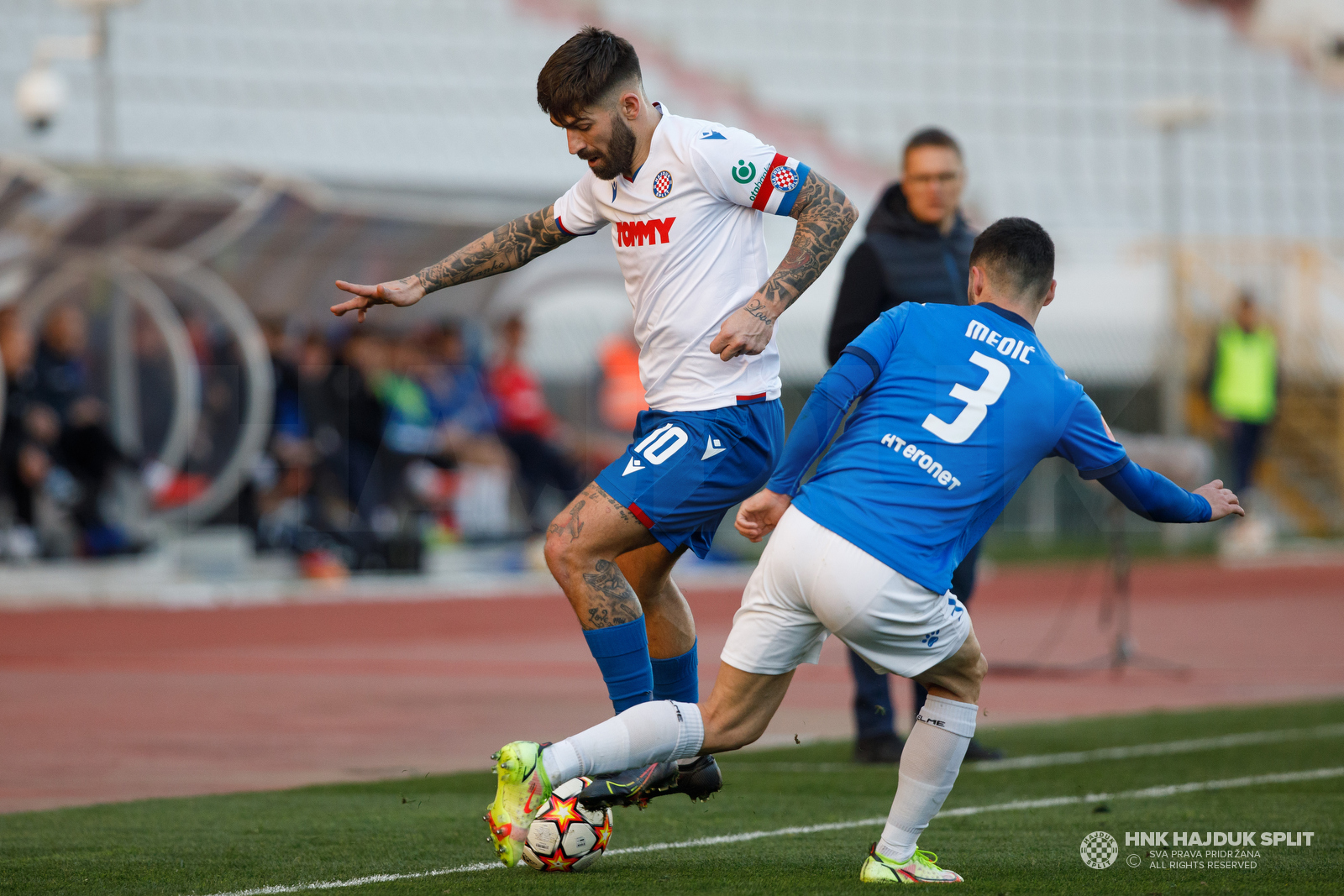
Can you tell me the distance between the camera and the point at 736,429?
4.91m

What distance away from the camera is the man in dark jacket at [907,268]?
22.6ft

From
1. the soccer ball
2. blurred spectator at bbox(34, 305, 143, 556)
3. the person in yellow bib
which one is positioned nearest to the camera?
the soccer ball

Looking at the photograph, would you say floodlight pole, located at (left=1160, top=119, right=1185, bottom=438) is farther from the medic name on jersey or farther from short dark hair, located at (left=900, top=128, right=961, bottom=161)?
the medic name on jersey

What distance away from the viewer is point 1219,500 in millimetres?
4395

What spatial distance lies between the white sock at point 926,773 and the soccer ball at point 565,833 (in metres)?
0.76

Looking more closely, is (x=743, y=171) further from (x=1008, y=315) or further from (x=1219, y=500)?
(x=1219, y=500)

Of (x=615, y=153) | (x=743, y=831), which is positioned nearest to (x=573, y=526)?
(x=615, y=153)

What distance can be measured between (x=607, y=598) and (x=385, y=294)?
112cm

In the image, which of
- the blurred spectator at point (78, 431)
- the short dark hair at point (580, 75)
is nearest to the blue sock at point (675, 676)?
the short dark hair at point (580, 75)

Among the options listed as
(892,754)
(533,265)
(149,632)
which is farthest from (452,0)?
(892,754)

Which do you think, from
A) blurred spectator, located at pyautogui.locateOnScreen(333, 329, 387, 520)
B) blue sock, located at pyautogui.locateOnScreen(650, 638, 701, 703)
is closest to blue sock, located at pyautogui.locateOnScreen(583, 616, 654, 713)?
blue sock, located at pyautogui.locateOnScreen(650, 638, 701, 703)

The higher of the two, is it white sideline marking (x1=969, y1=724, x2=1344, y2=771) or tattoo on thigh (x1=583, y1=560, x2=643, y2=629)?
tattoo on thigh (x1=583, y1=560, x2=643, y2=629)

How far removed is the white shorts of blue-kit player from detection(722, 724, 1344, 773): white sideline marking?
8.76 feet

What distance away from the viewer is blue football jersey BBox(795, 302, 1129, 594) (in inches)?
166
